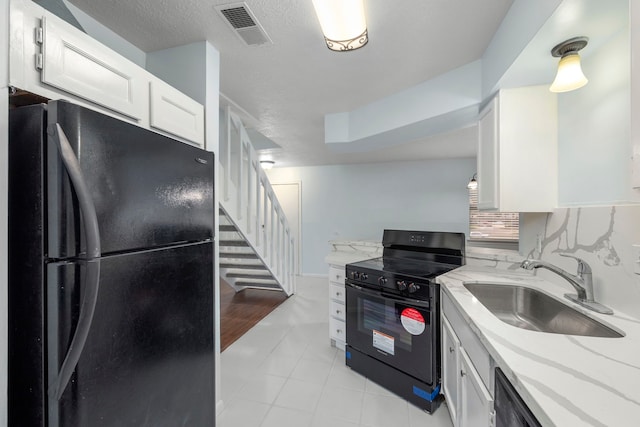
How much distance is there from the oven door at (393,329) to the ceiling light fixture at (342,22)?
65.6 inches

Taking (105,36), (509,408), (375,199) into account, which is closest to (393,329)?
(509,408)

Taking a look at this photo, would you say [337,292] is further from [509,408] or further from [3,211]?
[3,211]

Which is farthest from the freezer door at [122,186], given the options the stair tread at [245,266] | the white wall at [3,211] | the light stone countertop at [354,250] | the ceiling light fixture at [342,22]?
the stair tread at [245,266]

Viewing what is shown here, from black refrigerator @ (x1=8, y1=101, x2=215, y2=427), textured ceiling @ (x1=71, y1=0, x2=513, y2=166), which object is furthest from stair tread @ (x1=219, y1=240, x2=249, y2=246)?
black refrigerator @ (x1=8, y1=101, x2=215, y2=427)

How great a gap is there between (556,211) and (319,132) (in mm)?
2462

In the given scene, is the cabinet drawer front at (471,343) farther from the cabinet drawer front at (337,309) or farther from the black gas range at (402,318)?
the cabinet drawer front at (337,309)

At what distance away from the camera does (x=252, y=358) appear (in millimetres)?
2447

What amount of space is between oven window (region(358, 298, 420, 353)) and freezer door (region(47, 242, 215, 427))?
1.20 m

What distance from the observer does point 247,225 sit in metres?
3.02

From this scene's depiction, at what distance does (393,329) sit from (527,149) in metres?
1.49

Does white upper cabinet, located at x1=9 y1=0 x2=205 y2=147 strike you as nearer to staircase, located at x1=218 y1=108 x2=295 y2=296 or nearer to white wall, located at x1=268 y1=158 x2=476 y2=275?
staircase, located at x1=218 y1=108 x2=295 y2=296

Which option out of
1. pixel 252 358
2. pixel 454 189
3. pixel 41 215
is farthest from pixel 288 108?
pixel 454 189

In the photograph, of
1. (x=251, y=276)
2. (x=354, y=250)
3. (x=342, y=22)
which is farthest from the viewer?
(x=251, y=276)

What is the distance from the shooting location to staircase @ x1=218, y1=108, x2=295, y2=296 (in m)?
2.65
